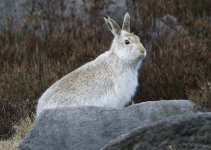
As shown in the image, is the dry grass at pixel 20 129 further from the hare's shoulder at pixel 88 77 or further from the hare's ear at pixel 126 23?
the hare's ear at pixel 126 23

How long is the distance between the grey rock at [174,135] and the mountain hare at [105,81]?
2.74 meters

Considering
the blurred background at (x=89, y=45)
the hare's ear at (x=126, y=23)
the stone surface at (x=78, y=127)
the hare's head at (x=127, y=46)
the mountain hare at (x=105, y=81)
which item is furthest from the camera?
the blurred background at (x=89, y=45)

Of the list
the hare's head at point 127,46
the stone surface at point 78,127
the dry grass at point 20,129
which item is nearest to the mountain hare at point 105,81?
the hare's head at point 127,46

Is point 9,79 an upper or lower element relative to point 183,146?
lower

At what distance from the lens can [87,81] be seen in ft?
21.5

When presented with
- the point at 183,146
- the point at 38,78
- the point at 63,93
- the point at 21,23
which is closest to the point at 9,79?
the point at 38,78

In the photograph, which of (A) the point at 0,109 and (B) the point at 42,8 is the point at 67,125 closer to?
(A) the point at 0,109

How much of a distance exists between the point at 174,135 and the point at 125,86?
3045 mm

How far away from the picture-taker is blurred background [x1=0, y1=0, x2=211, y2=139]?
7.66m

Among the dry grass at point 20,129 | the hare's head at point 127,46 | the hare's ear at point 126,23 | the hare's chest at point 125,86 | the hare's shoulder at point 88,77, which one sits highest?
the hare's ear at point 126,23

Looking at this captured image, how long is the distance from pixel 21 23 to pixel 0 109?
2.98 m

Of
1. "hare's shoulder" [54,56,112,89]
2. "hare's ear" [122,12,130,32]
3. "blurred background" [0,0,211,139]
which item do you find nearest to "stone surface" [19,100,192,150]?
"blurred background" [0,0,211,139]

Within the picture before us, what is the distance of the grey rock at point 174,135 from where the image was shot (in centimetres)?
368

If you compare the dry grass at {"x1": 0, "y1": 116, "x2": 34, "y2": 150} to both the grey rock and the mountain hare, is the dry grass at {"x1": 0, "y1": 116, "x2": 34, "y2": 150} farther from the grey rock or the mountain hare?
the grey rock
